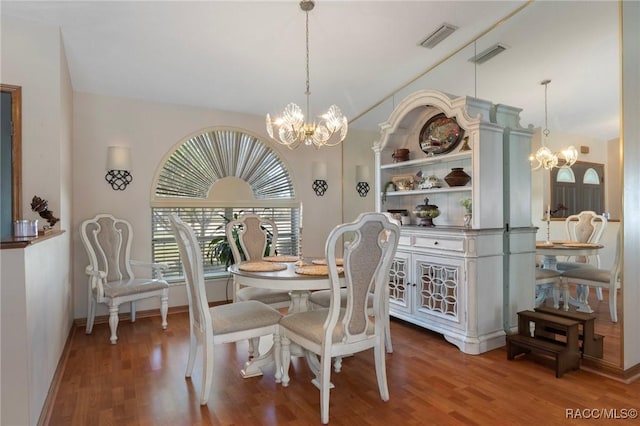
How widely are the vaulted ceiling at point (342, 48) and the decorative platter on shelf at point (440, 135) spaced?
1.19 feet

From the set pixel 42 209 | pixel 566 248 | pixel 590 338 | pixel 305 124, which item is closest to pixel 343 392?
pixel 590 338

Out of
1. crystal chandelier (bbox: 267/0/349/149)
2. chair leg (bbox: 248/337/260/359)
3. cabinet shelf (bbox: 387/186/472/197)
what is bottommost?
chair leg (bbox: 248/337/260/359)

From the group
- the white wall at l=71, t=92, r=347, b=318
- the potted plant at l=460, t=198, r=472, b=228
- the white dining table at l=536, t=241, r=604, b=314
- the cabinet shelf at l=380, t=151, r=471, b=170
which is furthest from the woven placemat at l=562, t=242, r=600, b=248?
the white wall at l=71, t=92, r=347, b=318

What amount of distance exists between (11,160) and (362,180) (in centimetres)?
405

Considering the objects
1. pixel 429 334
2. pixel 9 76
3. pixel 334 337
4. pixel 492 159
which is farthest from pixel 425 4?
pixel 9 76

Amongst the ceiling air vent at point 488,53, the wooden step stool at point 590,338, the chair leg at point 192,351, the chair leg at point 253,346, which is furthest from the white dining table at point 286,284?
the ceiling air vent at point 488,53

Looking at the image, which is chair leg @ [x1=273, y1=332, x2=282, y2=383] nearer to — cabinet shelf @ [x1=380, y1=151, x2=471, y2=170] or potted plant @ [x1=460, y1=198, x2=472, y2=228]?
potted plant @ [x1=460, y1=198, x2=472, y2=228]

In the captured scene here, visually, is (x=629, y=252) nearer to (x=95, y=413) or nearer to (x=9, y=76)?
(x=95, y=413)

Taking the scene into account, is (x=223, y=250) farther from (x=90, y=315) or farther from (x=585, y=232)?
(x=585, y=232)

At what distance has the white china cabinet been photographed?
3086mm

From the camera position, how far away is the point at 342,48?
345 cm

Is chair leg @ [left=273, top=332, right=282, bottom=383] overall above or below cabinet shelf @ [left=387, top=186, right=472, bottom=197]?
below

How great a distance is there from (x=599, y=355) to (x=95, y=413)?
3448 mm

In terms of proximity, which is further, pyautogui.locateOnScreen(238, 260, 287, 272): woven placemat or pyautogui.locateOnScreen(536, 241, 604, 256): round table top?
pyautogui.locateOnScreen(536, 241, 604, 256): round table top
